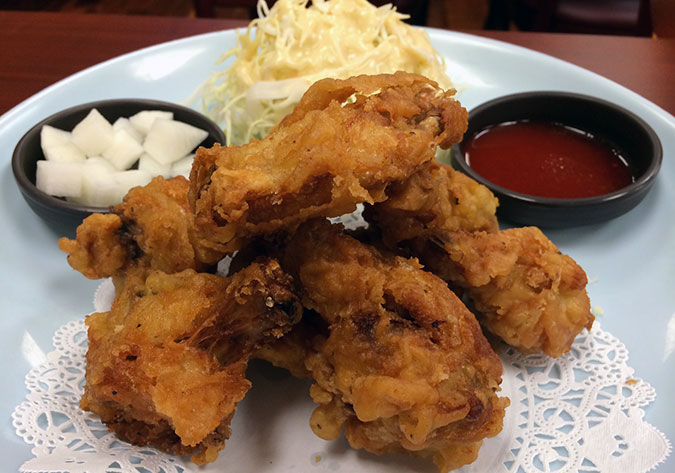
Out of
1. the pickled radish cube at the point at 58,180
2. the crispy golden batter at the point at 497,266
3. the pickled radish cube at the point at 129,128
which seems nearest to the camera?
the crispy golden batter at the point at 497,266

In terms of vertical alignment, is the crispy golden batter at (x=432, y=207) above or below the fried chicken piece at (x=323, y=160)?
below

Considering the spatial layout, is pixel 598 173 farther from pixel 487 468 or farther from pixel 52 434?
pixel 52 434

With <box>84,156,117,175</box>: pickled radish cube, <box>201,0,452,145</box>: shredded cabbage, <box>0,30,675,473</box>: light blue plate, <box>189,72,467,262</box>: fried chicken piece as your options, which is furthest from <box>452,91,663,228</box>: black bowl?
<box>84,156,117,175</box>: pickled radish cube

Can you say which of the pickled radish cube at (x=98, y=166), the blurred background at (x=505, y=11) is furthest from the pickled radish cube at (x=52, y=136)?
the blurred background at (x=505, y=11)

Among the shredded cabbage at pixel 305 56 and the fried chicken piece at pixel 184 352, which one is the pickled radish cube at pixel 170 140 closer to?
the shredded cabbage at pixel 305 56

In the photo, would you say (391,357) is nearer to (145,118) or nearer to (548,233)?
(548,233)

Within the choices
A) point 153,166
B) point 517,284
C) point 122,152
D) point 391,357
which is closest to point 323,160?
point 391,357

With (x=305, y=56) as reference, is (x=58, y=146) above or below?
below
